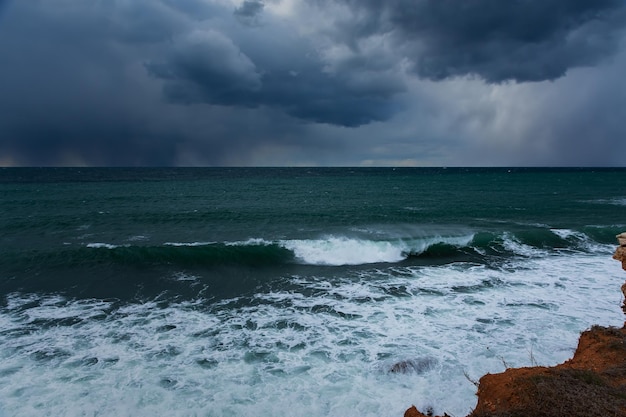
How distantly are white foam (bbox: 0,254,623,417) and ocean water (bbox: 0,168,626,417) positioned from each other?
56 millimetres

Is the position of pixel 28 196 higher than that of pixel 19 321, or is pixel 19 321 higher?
pixel 28 196

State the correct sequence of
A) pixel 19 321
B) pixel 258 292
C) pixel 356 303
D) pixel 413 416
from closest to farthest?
pixel 413 416 → pixel 19 321 → pixel 356 303 → pixel 258 292

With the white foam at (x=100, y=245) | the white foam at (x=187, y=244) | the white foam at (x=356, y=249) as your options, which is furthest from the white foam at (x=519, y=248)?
the white foam at (x=100, y=245)

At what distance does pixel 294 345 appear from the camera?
11383mm

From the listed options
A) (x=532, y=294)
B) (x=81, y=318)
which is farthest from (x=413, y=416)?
(x=81, y=318)

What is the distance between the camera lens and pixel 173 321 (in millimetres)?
13109

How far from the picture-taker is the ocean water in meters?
9.02

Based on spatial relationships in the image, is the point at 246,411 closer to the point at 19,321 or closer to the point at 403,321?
the point at 403,321

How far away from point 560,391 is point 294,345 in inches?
283

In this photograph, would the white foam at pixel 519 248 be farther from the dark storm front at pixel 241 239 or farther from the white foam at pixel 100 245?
the white foam at pixel 100 245

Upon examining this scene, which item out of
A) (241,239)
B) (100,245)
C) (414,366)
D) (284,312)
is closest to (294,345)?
(284,312)

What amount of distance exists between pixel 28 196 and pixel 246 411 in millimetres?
53502

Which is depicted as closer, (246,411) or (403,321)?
(246,411)

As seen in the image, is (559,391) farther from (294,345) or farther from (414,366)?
(294,345)
